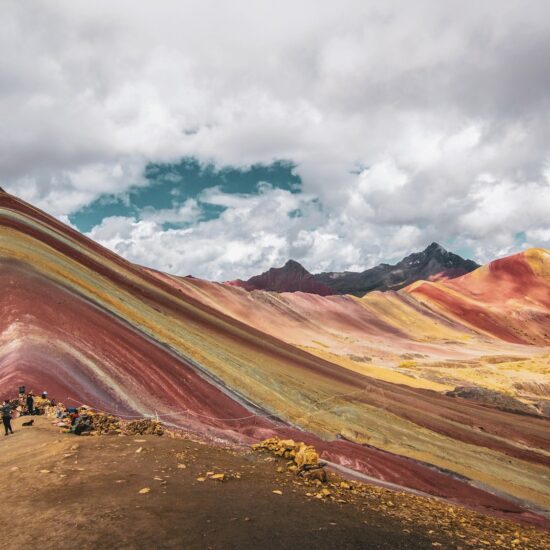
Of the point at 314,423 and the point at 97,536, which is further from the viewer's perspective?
the point at 314,423

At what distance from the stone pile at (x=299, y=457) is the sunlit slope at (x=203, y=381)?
667 centimetres

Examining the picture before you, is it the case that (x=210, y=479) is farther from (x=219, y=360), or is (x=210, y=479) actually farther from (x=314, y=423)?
(x=219, y=360)

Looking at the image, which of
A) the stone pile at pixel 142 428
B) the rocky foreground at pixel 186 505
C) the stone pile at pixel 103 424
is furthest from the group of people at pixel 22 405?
the stone pile at pixel 142 428

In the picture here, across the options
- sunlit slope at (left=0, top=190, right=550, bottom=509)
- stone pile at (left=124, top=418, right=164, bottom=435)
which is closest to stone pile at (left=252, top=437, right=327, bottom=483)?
stone pile at (left=124, top=418, right=164, bottom=435)

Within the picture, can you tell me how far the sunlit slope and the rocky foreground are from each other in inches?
313

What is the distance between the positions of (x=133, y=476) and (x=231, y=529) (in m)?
3.63

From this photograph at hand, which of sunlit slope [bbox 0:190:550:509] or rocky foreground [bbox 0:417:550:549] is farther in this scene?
sunlit slope [bbox 0:190:550:509]

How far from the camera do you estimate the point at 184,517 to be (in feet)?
30.6

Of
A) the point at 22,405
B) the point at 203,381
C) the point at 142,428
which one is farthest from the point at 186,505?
the point at 203,381

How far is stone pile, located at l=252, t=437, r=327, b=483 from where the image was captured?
13.9 meters

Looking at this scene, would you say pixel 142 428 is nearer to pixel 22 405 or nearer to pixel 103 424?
pixel 103 424

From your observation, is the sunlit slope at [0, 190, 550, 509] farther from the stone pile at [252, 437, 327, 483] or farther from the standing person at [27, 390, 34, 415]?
the stone pile at [252, 437, 327, 483]

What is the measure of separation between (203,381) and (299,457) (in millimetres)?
16039

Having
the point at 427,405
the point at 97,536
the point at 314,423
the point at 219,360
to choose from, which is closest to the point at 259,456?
the point at 97,536
